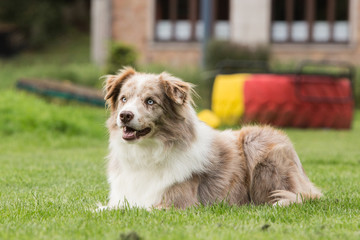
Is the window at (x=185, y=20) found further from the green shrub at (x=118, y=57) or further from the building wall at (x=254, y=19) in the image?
the green shrub at (x=118, y=57)

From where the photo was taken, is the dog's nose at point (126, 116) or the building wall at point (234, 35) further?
the building wall at point (234, 35)

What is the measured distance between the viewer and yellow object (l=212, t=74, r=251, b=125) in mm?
14180

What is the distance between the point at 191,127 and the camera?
18.6ft

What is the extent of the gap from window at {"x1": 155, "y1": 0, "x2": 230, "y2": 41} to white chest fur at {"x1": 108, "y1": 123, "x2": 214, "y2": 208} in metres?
19.9

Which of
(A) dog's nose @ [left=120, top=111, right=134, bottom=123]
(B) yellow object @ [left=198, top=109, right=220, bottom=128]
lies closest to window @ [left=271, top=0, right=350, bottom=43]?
(B) yellow object @ [left=198, top=109, right=220, bottom=128]

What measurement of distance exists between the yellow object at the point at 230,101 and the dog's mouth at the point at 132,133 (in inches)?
348

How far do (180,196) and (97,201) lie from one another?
1.11 meters

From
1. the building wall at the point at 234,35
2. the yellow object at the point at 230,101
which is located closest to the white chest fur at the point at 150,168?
the yellow object at the point at 230,101

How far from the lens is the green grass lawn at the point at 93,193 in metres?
4.53

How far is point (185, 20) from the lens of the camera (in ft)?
84.9

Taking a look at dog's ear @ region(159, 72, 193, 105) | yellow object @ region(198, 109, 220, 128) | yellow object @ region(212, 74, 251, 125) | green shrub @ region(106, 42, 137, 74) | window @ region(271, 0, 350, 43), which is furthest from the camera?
window @ region(271, 0, 350, 43)

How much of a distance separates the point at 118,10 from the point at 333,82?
12803 millimetres

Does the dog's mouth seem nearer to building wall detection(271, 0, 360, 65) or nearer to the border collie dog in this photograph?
the border collie dog

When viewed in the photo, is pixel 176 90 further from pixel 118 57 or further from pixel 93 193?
pixel 118 57
